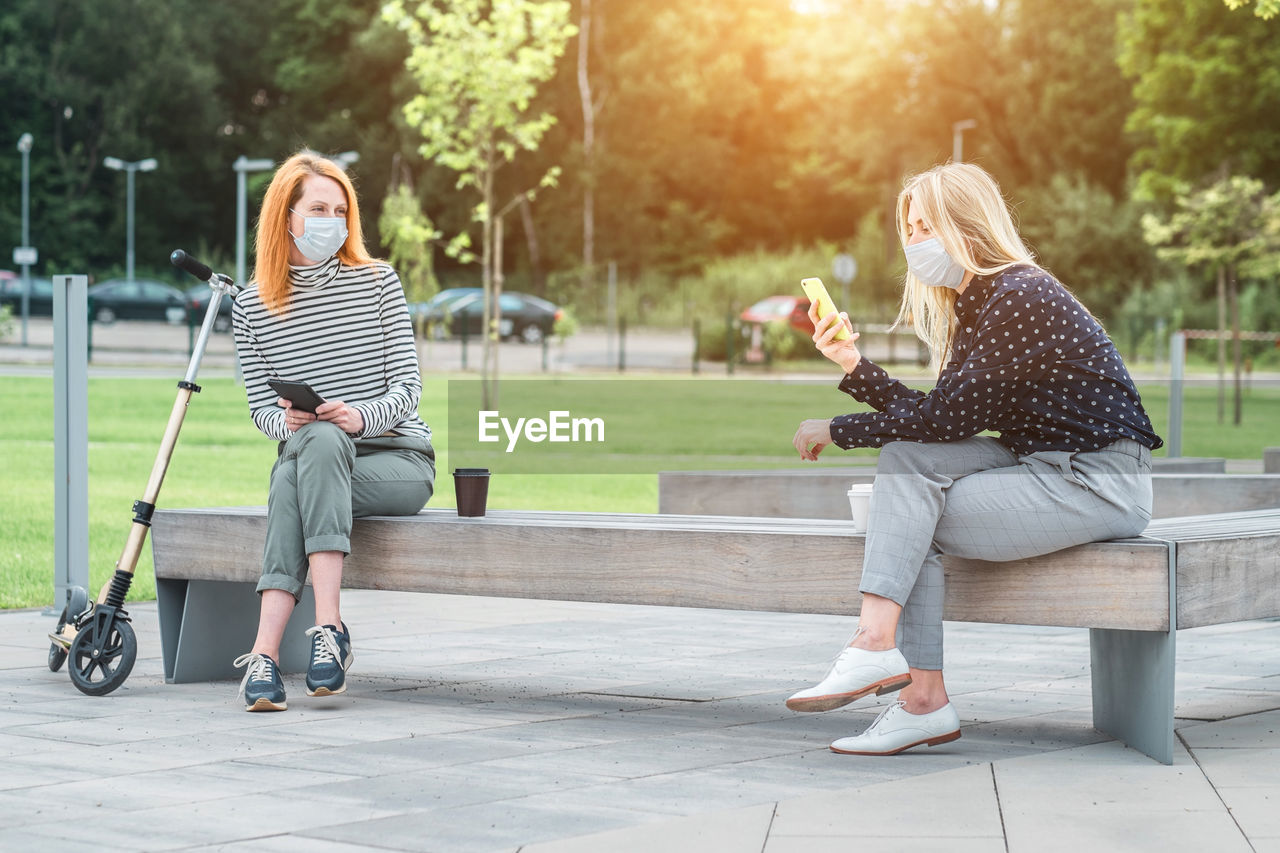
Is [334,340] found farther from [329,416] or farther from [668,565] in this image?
[668,565]

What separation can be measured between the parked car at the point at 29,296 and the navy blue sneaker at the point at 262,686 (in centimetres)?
4124

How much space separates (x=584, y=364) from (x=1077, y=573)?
3142cm

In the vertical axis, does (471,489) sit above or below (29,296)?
below

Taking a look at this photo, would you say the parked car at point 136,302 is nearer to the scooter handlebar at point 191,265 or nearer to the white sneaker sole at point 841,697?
the scooter handlebar at point 191,265

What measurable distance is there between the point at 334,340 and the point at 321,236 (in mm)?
319

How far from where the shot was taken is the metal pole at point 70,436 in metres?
6.01

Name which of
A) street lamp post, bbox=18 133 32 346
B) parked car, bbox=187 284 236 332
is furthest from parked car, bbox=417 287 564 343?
street lamp post, bbox=18 133 32 346

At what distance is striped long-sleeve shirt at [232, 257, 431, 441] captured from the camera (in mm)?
5137

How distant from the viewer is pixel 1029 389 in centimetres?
415

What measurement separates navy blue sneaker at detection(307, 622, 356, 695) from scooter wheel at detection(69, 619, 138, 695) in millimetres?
632

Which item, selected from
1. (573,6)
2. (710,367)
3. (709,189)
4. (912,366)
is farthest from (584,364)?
(709,189)

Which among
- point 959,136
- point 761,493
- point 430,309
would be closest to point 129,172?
point 430,309

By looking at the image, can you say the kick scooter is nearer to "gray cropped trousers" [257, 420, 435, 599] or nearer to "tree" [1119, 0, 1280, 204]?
"gray cropped trousers" [257, 420, 435, 599]

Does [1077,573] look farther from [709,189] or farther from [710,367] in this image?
[709,189]
